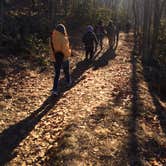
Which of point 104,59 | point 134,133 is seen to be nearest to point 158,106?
point 134,133

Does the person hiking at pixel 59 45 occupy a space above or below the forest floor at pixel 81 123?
above

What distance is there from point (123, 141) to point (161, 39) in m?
17.2

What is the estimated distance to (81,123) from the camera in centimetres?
847

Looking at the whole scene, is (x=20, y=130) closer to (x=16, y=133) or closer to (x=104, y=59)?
(x=16, y=133)

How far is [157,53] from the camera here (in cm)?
2186

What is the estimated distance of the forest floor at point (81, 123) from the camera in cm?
714

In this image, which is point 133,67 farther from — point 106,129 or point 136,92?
point 106,129

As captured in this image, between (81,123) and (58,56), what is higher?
(58,56)

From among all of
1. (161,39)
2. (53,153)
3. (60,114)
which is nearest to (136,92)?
(60,114)

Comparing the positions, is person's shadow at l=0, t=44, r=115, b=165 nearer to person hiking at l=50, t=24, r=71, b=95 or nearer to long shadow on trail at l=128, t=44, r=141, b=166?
person hiking at l=50, t=24, r=71, b=95

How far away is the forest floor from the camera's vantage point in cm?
714

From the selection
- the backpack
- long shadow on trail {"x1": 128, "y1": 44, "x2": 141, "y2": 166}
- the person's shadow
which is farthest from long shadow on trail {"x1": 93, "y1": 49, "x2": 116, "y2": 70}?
the backpack

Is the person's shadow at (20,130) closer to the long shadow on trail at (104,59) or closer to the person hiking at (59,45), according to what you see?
the person hiking at (59,45)

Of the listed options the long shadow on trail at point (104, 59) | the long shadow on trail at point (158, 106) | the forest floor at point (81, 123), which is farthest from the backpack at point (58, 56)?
the long shadow on trail at point (104, 59)
